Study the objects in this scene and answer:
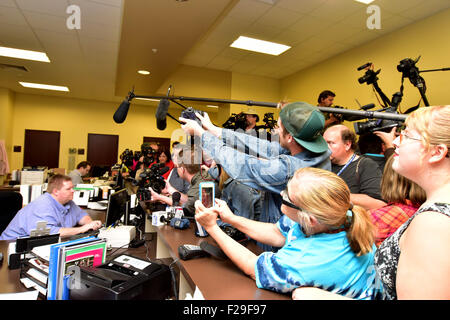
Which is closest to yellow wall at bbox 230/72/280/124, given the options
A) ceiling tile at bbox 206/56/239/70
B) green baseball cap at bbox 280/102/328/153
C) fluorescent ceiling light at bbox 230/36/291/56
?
ceiling tile at bbox 206/56/239/70

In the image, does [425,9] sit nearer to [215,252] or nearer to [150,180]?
[150,180]

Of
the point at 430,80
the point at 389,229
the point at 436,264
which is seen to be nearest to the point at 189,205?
the point at 389,229

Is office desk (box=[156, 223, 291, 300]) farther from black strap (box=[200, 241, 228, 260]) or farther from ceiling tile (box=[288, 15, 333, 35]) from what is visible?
ceiling tile (box=[288, 15, 333, 35])

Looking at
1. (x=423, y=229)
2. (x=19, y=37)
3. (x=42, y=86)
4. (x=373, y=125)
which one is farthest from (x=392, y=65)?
(x=42, y=86)

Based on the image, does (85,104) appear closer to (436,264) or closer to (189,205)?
(189,205)

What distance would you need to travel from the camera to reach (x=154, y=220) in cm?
200

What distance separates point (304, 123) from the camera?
1296mm

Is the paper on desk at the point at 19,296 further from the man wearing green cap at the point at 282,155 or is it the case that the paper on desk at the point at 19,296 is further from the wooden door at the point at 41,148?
the wooden door at the point at 41,148

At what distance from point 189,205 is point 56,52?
156 inches

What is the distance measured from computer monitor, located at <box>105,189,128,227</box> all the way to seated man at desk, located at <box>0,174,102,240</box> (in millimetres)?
203

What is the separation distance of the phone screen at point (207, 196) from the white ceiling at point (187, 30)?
1942 mm

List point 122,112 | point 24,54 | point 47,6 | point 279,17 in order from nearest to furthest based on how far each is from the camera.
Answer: point 122,112 → point 47,6 → point 279,17 → point 24,54

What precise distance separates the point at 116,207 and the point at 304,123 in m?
1.54

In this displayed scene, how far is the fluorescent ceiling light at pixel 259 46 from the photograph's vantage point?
436 centimetres
